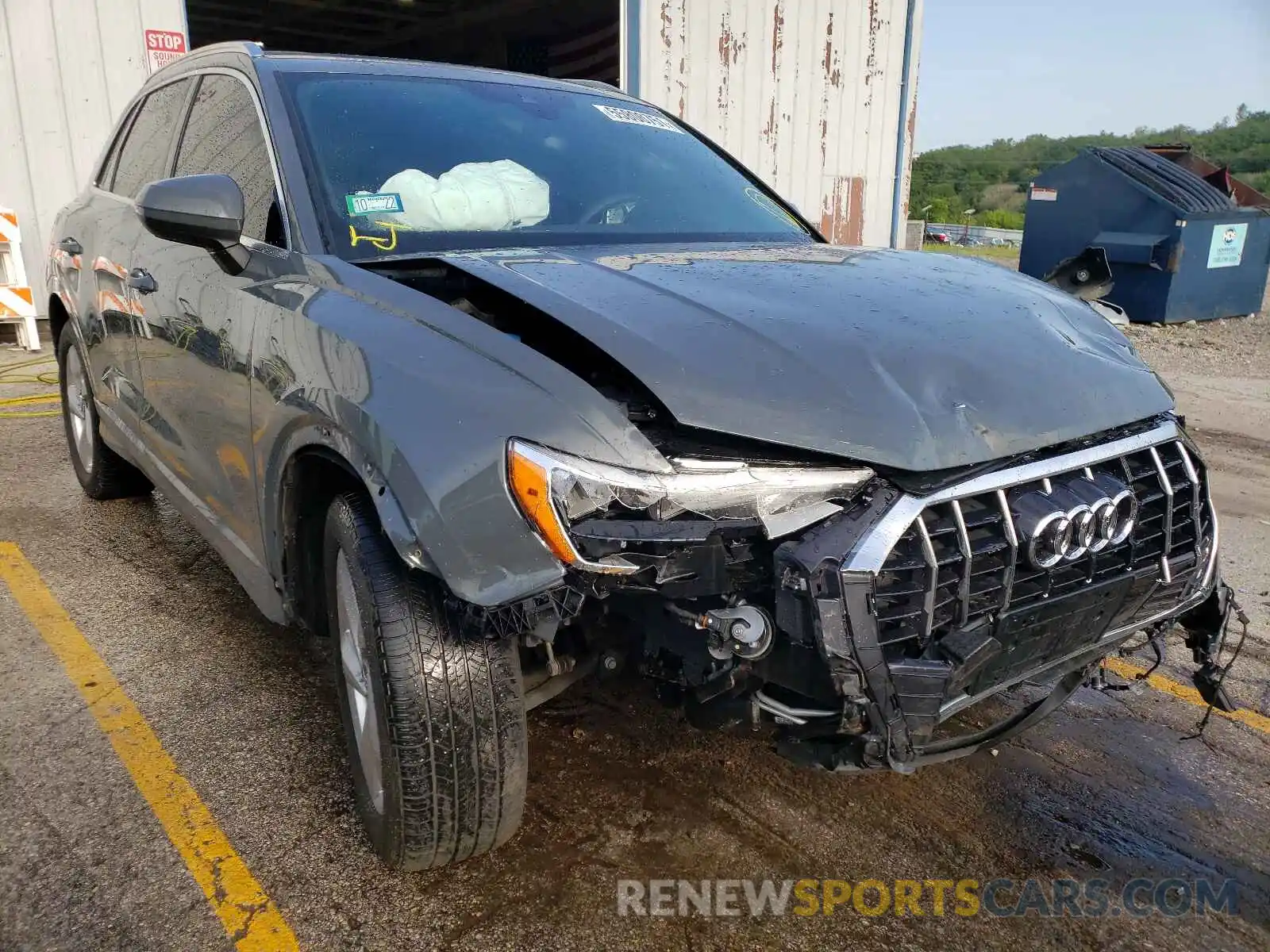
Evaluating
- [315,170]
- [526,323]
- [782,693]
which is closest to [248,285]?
[315,170]

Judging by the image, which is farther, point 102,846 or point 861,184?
point 861,184

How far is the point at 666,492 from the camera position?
1.71 m

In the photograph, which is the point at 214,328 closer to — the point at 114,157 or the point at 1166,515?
the point at 114,157

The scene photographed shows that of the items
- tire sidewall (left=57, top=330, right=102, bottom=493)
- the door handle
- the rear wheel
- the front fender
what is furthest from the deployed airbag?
the rear wheel

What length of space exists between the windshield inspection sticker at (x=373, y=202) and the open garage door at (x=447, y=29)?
12567mm

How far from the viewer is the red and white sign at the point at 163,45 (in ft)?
28.4

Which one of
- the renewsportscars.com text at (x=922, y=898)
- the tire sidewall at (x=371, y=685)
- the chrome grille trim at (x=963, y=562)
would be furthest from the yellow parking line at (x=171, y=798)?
the chrome grille trim at (x=963, y=562)

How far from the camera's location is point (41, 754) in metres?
2.58

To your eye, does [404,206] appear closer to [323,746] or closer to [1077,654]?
[323,746]

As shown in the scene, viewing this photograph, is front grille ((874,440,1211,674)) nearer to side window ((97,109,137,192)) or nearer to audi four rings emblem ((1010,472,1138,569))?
audi four rings emblem ((1010,472,1138,569))

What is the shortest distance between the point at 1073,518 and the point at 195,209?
2.05m

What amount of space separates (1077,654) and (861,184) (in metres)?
10.7

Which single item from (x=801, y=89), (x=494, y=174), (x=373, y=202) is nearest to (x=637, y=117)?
(x=494, y=174)

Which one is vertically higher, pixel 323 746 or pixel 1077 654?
pixel 1077 654
